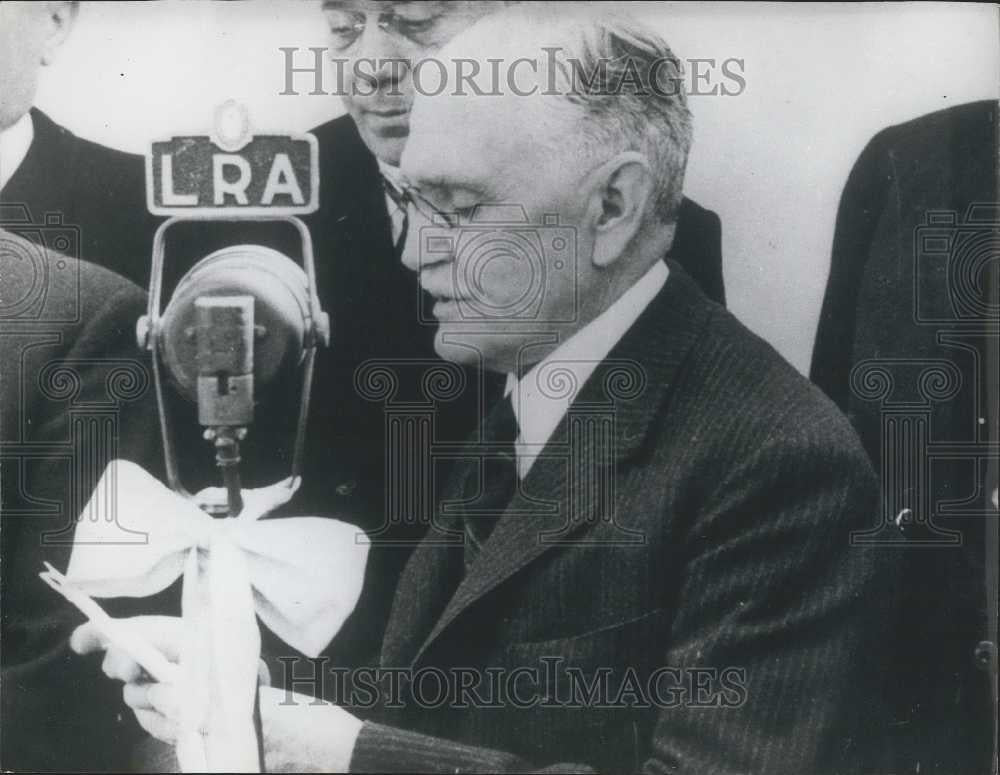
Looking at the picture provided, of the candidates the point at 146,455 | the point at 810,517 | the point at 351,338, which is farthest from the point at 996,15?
the point at 146,455

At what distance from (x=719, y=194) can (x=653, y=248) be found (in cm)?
19

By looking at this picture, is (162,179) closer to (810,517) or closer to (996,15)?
(810,517)

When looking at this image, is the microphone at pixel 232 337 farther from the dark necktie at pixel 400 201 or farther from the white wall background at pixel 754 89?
the white wall background at pixel 754 89

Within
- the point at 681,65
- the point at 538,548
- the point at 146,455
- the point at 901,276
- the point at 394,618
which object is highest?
the point at 681,65

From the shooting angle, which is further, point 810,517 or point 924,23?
point 924,23

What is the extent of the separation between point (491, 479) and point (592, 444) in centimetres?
23

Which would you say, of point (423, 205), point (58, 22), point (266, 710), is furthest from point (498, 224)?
point (266, 710)

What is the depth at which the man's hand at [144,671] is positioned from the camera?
249 cm

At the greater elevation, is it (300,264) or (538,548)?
(300,264)

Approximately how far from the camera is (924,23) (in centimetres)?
248

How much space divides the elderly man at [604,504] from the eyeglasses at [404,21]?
72 millimetres

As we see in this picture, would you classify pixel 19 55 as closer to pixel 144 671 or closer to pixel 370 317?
pixel 370 317

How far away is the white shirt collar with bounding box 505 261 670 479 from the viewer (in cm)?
244

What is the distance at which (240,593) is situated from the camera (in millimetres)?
2480
